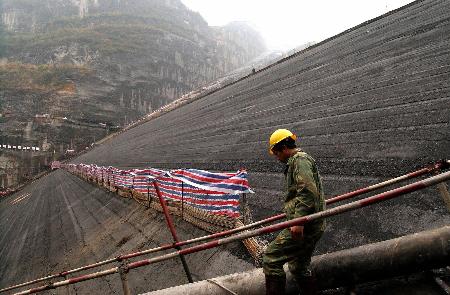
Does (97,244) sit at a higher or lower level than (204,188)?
lower

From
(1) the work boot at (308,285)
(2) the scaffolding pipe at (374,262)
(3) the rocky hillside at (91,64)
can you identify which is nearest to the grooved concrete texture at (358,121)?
(2) the scaffolding pipe at (374,262)

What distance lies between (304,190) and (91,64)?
8436cm

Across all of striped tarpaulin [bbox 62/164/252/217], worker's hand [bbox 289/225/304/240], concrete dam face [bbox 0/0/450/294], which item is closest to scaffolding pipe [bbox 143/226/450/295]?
worker's hand [bbox 289/225/304/240]

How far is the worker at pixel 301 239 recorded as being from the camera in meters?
3.21

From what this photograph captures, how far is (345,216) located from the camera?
5.23 m

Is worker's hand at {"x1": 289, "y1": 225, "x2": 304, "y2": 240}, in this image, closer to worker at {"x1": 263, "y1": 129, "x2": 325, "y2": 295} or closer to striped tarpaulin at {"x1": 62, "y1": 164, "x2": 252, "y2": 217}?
worker at {"x1": 263, "y1": 129, "x2": 325, "y2": 295}

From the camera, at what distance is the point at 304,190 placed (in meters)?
3.21

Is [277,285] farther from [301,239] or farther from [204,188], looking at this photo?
A: [204,188]

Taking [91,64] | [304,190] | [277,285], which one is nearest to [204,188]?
[277,285]

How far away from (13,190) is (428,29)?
5009 cm

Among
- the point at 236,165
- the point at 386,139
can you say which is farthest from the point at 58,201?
the point at 386,139

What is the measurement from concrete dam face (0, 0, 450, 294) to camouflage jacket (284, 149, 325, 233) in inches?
61.4

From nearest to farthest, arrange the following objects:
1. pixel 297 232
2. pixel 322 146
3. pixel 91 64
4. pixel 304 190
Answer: pixel 297 232 < pixel 304 190 < pixel 322 146 < pixel 91 64

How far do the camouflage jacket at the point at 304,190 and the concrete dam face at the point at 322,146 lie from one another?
5.12ft
